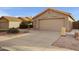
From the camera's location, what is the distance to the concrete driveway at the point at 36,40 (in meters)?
6.70

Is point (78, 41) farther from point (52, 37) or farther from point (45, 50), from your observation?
point (45, 50)

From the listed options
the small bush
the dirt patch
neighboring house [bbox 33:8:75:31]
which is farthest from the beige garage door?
the small bush

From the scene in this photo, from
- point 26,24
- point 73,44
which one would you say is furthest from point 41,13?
point 73,44

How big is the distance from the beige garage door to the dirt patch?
576 mm

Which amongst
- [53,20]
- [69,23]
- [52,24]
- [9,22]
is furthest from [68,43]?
[9,22]

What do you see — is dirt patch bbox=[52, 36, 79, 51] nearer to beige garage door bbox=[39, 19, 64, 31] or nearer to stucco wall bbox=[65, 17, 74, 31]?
stucco wall bbox=[65, 17, 74, 31]

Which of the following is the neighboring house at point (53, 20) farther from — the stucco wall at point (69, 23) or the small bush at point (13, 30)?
the small bush at point (13, 30)

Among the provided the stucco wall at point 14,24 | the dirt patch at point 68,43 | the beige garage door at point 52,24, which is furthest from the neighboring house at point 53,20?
the stucco wall at point 14,24

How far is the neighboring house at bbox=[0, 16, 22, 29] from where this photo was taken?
685cm

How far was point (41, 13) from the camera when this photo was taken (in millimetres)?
7227

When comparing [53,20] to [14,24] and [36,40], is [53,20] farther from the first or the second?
[14,24]

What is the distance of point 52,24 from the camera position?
24.4 feet

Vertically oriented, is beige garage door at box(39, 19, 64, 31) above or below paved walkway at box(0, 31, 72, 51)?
above
